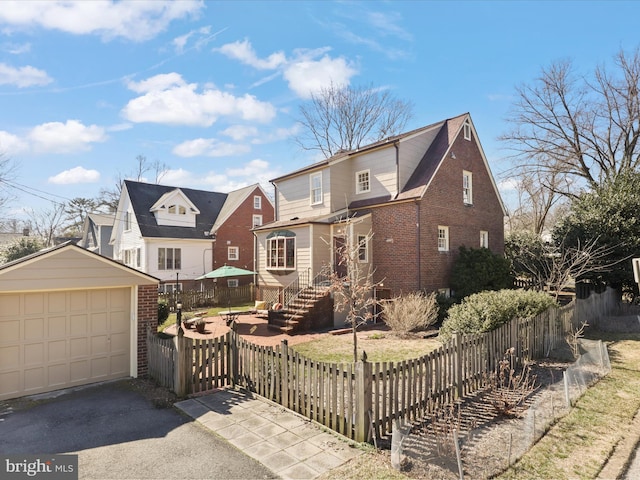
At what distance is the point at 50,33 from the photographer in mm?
9781

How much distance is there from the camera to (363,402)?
5.38 m

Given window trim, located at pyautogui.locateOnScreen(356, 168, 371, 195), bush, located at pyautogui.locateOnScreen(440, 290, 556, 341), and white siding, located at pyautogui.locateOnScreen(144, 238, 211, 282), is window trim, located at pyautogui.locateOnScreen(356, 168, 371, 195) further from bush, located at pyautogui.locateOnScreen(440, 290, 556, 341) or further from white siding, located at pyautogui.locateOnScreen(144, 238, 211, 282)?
white siding, located at pyautogui.locateOnScreen(144, 238, 211, 282)

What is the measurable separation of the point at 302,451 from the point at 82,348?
634cm

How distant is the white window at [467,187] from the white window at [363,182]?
17.5 ft

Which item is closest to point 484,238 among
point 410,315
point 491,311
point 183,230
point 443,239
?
point 443,239

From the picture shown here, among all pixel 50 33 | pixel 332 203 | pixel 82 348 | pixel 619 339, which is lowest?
pixel 619 339

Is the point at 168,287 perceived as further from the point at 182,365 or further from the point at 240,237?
the point at 182,365

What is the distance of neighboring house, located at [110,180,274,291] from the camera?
25938mm

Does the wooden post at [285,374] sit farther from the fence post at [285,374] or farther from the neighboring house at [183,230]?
the neighboring house at [183,230]

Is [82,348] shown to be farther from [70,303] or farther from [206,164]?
[206,164]

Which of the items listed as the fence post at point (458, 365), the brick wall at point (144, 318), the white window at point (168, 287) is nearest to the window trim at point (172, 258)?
the white window at point (168, 287)

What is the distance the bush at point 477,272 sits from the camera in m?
16.8

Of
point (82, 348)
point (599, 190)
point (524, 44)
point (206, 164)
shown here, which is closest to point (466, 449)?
point (82, 348)

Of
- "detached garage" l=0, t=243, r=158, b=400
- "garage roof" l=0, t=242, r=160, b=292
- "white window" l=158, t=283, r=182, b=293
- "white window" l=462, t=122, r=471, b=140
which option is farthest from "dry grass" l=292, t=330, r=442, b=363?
"white window" l=158, t=283, r=182, b=293
